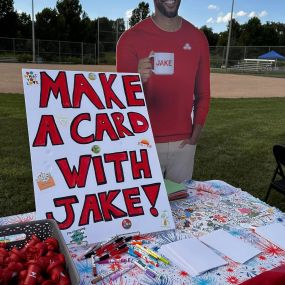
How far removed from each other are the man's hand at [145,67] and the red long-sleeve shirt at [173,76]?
0.02m

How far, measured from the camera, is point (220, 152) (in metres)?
5.65

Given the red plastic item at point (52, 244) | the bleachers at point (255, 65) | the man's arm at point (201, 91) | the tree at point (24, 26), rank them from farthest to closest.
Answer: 1. the tree at point (24, 26)
2. the bleachers at point (255, 65)
3. the man's arm at point (201, 91)
4. the red plastic item at point (52, 244)

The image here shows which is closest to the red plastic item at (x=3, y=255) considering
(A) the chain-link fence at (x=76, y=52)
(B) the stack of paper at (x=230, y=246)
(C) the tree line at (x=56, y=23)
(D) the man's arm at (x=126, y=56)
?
(B) the stack of paper at (x=230, y=246)

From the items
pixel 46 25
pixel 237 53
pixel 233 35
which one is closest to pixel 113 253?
pixel 237 53

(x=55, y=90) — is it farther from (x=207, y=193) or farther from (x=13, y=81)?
(x=13, y=81)

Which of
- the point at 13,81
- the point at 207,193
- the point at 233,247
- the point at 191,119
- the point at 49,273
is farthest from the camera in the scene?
the point at 13,81

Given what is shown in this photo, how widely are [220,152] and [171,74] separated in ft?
12.0

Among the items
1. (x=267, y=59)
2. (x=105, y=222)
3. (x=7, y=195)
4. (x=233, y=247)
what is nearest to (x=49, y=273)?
(x=105, y=222)

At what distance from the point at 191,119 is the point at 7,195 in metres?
2.25

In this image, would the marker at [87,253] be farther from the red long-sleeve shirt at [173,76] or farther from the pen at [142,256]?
the red long-sleeve shirt at [173,76]

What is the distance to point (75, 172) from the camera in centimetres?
149

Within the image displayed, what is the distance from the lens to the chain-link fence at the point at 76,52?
24562 mm

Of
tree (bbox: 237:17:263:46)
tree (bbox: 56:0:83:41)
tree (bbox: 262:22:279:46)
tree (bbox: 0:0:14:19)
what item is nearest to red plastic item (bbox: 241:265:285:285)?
tree (bbox: 56:0:83:41)

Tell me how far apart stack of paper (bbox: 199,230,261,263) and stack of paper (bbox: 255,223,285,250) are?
123 millimetres
